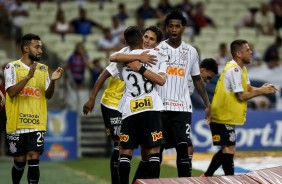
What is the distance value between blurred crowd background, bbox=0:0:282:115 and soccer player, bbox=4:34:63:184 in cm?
972

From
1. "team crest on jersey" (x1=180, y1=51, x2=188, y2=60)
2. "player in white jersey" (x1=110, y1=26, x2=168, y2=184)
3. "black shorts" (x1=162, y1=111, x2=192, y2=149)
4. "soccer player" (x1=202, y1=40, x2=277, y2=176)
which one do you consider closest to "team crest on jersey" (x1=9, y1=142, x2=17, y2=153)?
"player in white jersey" (x1=110, y1=26, x2=168, y2=184)

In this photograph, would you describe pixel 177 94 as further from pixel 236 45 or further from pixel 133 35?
pixel 236 45

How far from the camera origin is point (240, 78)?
13.4 meters

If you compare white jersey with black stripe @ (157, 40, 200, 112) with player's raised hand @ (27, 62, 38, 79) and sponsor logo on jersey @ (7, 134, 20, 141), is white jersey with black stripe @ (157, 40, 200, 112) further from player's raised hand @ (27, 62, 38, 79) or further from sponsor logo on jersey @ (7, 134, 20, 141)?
sponsor logo on jersey @ (7, 134, 20, 141)

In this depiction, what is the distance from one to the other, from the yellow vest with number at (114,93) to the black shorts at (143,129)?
1.73 meters

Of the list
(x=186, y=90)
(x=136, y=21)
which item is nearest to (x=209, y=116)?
(x=186, y=90)

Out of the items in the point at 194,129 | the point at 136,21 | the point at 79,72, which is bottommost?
the point at 194,129

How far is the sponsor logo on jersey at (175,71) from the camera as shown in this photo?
12.4 m

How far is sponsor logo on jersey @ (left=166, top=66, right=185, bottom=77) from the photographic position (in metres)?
12.4

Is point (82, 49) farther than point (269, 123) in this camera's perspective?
Yes

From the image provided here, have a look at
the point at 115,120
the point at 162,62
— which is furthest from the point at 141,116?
the point at 115,120

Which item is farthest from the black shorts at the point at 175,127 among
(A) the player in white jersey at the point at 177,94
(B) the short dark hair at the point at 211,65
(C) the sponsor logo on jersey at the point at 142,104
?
(B) the short dark hair at the point at 211,65

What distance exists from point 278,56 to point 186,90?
1450 centimetres

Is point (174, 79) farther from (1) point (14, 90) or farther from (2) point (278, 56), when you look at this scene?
(2) point (278, 56)
